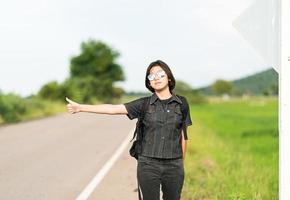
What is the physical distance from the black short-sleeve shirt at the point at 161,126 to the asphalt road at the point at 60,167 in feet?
12.0

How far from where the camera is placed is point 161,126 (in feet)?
17.2

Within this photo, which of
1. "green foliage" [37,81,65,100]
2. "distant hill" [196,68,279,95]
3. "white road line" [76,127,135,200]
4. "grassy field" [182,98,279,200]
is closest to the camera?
"grassy field" [182,98,279,200]

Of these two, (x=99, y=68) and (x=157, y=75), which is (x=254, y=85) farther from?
(x=157, y=75)

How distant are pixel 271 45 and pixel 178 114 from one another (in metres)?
0.95

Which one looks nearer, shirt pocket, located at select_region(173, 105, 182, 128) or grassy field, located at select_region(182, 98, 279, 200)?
shirt pocket, located at select_region(173, 105, 182, 128)

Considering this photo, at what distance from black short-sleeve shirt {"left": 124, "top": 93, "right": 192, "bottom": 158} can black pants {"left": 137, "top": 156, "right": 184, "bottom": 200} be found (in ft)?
0.20

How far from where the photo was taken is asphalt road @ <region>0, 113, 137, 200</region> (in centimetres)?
929

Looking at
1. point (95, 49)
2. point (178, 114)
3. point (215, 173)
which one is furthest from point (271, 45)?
point (95, 49)

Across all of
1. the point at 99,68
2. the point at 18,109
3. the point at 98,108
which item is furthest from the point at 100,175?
the point at 99,68

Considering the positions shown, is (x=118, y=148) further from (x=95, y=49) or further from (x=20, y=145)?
(x=95, y=49)

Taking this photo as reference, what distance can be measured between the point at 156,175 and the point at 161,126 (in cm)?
40

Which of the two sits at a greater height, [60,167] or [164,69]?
[164,69]

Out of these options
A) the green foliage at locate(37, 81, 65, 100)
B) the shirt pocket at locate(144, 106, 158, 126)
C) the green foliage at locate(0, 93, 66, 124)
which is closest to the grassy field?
the shirt pocket at locate(144, 106, 158, 126)

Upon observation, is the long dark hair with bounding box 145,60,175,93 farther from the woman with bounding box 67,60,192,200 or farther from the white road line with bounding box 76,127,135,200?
the white road line with bounding box 76,127,135,200
